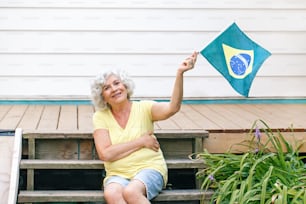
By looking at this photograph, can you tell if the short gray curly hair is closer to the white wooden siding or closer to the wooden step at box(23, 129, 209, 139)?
the wooden step at box(23, 129, 209, 139)

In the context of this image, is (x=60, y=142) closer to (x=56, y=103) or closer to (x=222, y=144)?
(x=222, y=144)

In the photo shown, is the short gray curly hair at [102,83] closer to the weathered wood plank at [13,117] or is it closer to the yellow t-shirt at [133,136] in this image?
the yellow t-shirt at [133,136]

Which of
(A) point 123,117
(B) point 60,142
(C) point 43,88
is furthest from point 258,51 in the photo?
(C) point 43,88

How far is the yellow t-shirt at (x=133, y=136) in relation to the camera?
3.50 meters

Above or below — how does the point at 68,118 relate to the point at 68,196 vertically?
above

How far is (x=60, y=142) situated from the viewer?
3.88 m

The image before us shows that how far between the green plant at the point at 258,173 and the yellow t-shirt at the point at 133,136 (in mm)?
325

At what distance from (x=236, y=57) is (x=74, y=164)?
1240mm

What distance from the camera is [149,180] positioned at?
342cm

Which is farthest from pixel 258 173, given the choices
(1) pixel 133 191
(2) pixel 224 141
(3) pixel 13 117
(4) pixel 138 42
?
(4) pixel 138 42

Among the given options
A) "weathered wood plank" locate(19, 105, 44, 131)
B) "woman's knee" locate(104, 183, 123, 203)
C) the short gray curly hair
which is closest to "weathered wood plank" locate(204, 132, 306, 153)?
the short gray curly hair

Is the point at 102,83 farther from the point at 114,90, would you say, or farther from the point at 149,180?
the point at 149,180

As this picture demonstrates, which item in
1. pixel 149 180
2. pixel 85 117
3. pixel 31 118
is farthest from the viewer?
pixel 85 117

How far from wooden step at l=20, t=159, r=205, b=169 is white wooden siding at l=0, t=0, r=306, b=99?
1.58m
